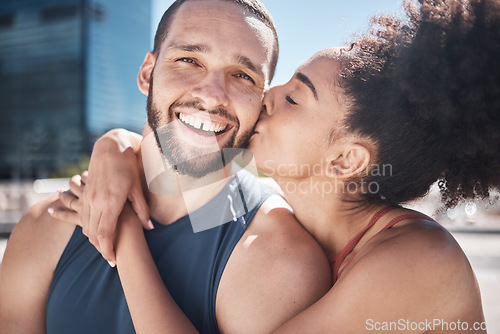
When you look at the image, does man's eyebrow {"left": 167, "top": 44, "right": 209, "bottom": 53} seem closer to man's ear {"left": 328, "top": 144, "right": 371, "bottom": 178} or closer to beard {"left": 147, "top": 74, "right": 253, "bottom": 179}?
beard {"left": 147, "top": 74, "right": 253, "bottom": 179}

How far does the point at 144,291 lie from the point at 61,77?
1630 inches

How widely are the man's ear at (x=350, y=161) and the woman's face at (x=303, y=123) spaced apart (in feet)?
0.16

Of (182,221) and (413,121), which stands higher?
(413,121)

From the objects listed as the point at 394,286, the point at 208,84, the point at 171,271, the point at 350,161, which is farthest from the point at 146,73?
the point at 394,286

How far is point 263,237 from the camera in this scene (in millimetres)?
1643

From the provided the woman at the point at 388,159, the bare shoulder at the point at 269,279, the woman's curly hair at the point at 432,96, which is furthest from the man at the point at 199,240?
the woman's curly hair at the point at 432,96

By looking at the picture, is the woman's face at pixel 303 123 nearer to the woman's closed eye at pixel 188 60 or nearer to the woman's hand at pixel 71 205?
the woman's closed eye at pixel 188 60

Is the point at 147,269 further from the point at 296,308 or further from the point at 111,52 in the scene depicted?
the point at 111,52

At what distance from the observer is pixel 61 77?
1513 inches

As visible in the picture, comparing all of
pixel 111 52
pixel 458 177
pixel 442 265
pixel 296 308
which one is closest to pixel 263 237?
pixel 296 308

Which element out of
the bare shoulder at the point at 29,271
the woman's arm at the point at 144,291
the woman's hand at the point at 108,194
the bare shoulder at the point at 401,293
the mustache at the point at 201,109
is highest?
the mustache at the point at 201,109

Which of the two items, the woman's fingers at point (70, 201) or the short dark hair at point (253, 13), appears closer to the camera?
the woman's fingers at point (70, 201)

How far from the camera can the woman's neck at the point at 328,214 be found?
1.78 metres

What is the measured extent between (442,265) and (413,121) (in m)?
0.51
